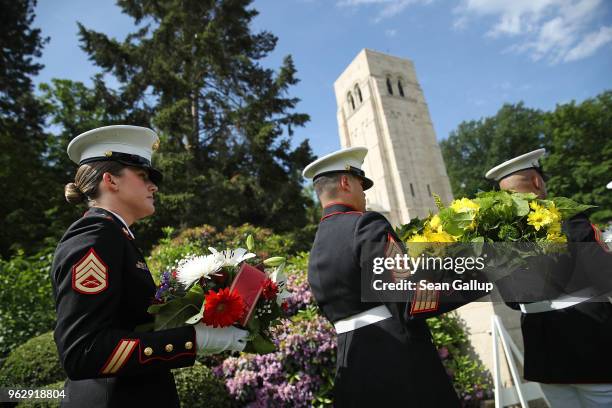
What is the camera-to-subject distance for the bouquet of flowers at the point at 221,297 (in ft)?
5.34

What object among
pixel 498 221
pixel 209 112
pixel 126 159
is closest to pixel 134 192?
pixel 126 159

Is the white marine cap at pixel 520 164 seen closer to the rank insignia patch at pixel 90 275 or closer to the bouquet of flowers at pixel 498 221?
the bouquet of flowers at pixel 498 221

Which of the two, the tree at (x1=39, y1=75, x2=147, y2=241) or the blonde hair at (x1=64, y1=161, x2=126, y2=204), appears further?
the tree at (x1=39, y1=75, x2=147, y2=241)

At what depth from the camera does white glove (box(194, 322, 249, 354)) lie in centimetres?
168

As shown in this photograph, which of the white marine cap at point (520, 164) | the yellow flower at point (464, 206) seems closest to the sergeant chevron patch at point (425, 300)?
the yellow flower at point (464, 206)

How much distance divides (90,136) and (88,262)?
0.76m

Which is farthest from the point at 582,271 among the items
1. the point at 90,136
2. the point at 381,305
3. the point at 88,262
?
the point at 90,136

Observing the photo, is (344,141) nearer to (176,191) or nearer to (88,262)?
(176,191)

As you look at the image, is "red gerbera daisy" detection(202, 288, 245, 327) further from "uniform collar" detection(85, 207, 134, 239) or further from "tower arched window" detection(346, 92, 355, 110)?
"tower arched window" detection(346, 92, 355, 110)

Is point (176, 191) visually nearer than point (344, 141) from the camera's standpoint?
Yes

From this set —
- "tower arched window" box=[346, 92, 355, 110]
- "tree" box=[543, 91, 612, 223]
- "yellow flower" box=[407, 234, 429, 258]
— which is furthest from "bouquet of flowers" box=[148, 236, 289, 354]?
"tower arched window" box=[346, 92, 355, 110]

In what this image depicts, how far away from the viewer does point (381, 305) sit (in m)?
2.27

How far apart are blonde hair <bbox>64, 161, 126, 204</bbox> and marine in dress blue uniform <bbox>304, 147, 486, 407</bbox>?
4.28 feet
